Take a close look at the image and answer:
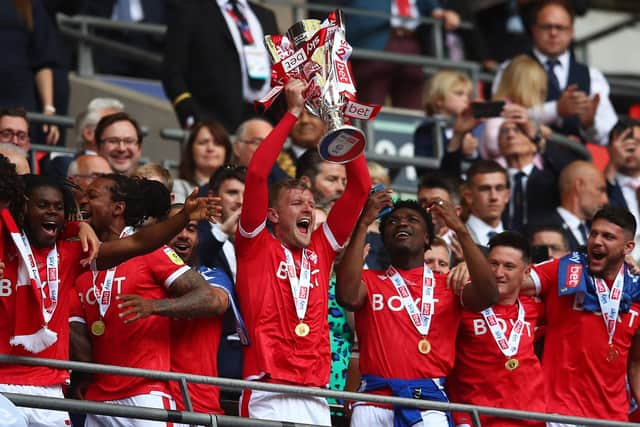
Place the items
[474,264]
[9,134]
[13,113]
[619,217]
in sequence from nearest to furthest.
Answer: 1. [474,264]
2. [619,217]
3. [9,134]
4. [13,113]

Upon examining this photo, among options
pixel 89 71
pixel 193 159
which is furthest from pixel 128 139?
pixel 89 71

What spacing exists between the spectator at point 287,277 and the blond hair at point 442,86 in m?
4.12

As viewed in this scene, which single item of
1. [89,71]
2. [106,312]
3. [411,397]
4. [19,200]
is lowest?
[411,397]

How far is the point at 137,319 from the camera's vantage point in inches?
330

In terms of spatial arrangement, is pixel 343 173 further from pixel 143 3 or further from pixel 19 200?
pixel 143 3

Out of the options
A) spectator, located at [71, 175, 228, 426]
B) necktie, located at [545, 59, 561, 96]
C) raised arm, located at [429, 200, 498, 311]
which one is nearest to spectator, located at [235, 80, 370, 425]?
spectator, located at [71, 175, 228, 426]

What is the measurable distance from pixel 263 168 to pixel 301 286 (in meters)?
0.66

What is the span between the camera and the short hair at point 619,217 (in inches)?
378

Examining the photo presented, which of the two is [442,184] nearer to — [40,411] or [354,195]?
[354,195]

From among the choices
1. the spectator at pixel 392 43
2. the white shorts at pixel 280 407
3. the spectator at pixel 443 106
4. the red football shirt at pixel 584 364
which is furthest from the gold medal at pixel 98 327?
the spectator at pixel 392 43

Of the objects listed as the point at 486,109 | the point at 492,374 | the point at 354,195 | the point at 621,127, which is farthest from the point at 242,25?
the point at 492,374

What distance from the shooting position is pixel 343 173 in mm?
10727

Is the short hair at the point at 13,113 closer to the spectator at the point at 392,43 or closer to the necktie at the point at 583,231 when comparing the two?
the necktie at the point at 583,231

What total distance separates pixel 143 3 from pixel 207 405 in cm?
680
